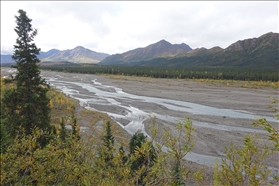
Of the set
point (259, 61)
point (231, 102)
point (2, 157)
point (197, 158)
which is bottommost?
point (197, 158)

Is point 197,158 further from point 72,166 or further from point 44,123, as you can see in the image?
point 72,166

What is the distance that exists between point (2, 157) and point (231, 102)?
1844 inches

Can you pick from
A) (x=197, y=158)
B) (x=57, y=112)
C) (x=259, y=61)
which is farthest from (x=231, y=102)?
(x=259, y=61)

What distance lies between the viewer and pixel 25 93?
52.5 feet

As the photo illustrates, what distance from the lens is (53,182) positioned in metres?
5.81

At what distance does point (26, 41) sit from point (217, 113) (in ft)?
108

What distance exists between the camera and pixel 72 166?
5.64 metres

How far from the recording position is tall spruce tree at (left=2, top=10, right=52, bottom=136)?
613 inches

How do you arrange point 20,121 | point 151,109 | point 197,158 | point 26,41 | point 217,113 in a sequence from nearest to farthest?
point 20,121
point 26,41
point 197,158
point 217,113
point 151,109

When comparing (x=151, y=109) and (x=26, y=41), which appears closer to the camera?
(x=26, y=41)

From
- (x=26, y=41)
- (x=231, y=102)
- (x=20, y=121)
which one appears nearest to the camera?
(x=20, y=121)

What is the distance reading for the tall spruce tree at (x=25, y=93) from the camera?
51.1 feet

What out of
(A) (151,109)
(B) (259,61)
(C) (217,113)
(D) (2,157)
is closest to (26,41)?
(D) (2,157)

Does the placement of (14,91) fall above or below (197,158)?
above
